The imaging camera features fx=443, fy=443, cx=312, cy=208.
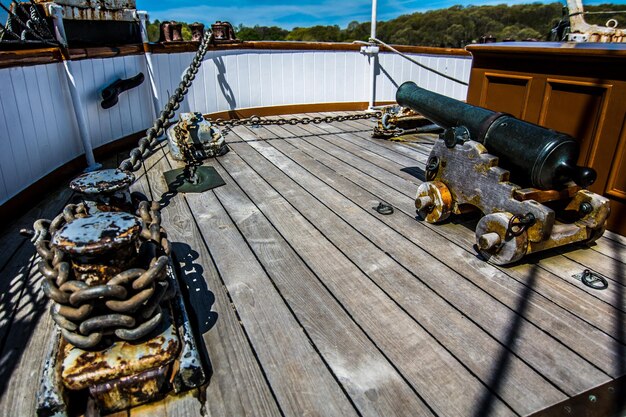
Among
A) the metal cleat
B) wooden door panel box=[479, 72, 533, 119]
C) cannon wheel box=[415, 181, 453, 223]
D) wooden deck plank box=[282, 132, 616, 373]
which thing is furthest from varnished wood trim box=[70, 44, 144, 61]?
wooden door panel box=[479, 72, 533, 119]

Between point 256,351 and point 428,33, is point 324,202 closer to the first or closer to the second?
point 256,351

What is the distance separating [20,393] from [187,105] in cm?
429

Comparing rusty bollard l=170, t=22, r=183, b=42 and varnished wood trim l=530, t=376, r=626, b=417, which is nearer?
varnished wood trim l=530, t=376, r=626, b=417

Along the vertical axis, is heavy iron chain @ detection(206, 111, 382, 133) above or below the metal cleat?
below

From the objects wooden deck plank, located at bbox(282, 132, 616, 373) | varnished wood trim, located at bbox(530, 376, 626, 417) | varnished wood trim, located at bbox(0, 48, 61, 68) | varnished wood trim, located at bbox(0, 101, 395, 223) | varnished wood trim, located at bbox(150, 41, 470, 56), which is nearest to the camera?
varnished wood trim, located at bbox(530, 376, 626, 417)

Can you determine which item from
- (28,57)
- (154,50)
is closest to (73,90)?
(28,57)

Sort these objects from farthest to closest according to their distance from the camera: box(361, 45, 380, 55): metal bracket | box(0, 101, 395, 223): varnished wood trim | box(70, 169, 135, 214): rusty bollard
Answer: box(361, 45, 380, 55): metal bracket < box(0, 101, 395, 223): varnished wood trim < box(70, 169, 135, 214): rusty bollard

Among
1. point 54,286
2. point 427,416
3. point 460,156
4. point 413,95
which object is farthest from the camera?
point 413,95

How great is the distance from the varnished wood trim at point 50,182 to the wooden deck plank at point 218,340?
38.0 inches

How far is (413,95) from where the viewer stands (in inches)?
127

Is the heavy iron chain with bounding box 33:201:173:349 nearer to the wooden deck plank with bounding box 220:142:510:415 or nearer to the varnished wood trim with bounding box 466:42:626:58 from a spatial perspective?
the wooden deck plank with bounding box 220:142:510:415

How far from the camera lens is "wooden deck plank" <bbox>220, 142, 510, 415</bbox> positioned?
1.41 m

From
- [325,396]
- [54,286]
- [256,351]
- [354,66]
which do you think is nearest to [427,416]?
[325,396]

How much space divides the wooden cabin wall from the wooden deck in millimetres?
470
